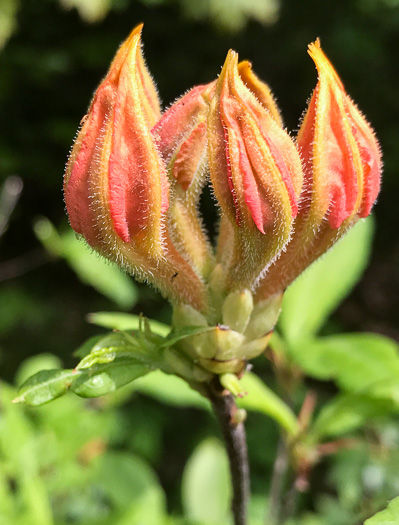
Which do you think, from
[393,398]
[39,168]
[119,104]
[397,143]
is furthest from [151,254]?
[397,143]

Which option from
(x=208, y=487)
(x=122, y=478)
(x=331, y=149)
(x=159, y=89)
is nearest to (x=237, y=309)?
(x=331, y=149)

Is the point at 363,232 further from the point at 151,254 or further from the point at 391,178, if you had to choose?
the point at 391,178

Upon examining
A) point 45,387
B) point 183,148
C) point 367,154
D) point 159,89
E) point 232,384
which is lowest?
point 159,89

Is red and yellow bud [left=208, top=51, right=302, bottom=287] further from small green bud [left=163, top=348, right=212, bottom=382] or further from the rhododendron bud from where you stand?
small green bud [left=163, top=348, right=212, bottom=382]

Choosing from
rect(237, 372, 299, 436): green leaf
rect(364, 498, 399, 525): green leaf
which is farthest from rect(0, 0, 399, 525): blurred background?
rect(364, 498, 399, 525): green leaf

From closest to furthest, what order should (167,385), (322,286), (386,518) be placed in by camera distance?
(386,518) → (167,385) → (322,286)

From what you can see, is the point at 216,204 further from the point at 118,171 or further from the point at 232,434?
the point at 232,434
